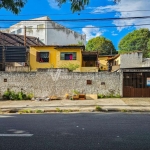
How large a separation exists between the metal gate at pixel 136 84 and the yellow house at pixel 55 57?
32.5 ft

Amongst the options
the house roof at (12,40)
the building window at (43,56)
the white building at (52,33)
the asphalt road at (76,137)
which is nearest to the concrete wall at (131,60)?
the building window at (43,56)

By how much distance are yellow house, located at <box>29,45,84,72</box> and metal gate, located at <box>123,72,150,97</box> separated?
33.5ft

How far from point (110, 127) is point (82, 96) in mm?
9171

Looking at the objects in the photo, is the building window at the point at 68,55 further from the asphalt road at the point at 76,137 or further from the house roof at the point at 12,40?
the asphalt road at the point at 76,137

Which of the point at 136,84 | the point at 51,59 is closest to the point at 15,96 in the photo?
the point at 136,84

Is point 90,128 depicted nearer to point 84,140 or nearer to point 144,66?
point 84,140

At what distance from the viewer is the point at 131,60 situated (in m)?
24.5

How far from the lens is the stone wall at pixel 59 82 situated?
53.3 ft

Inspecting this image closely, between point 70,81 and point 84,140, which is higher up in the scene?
point 70,81

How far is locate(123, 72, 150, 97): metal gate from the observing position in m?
15.9

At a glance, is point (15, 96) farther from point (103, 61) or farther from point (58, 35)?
point (58, 35)

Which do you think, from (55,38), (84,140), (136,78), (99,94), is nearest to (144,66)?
(136,78)

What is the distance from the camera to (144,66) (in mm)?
23578

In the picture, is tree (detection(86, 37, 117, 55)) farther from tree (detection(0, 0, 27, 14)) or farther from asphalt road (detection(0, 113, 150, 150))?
tree (detection(0, 0, 27, 14))
